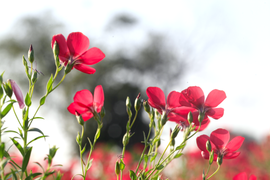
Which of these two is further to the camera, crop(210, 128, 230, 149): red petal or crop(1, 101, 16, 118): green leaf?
crop(210, 128, 230, 149): red petal

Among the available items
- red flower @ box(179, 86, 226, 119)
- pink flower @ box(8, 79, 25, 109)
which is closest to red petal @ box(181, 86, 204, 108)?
red flower @ box(179, 86, 226, 119)

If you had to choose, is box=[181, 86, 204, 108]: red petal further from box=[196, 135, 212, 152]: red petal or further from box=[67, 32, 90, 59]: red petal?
box=[67, 32, 90, 59]: red petal

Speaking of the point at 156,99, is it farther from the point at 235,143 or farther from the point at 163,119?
the point at 235,143

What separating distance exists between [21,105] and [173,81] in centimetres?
801

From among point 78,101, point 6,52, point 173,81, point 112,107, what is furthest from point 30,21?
point 78,101

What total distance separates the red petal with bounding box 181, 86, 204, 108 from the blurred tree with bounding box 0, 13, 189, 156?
20.1ft

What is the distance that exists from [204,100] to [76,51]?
0.24 metres

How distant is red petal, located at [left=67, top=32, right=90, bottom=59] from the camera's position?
0.45 m

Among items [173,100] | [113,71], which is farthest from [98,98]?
[113,71]

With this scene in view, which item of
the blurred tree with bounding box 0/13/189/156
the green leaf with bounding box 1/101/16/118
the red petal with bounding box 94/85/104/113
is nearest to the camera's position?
the green leaf with bounding box 1/101/16/118

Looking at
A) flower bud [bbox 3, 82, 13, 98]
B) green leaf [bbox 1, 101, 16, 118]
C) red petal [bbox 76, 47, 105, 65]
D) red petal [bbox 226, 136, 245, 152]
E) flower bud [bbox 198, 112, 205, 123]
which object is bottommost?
red petal [bbox 226, 136, 245, 152]

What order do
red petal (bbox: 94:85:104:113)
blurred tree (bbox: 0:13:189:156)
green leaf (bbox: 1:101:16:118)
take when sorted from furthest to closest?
blurred tree (bbox: 0:13:189:156) → red petal (bbox: 94:85:104:113) → green leaf (bbox: 1:101:16:118)

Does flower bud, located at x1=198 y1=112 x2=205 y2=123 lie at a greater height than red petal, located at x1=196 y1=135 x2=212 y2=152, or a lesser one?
greater

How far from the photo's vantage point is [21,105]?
39 cm
